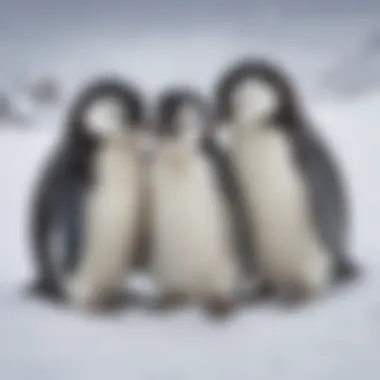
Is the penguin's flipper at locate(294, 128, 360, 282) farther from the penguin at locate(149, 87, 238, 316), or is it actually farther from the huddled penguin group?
the penguin at locate(149, 87, 238, 316)

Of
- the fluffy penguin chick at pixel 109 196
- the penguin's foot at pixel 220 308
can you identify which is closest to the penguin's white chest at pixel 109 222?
the fluffy penguin chick at pixel 109 196

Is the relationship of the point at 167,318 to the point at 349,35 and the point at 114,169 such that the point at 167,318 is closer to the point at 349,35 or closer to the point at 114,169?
the point at 114,169

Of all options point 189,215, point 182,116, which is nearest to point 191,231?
point 189,215

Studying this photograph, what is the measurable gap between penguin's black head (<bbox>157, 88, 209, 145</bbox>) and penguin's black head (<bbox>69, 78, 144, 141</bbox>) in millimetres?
27

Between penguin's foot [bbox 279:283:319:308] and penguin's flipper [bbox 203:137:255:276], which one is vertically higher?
penguin's flipper [bbox 203:137:255:276]

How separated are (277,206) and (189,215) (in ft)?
0.33

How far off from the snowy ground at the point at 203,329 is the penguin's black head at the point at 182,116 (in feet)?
0.41

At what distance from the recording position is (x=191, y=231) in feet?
4.29

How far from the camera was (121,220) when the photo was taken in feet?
4.32

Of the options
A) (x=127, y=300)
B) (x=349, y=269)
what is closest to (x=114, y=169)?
(x=127, y=300)

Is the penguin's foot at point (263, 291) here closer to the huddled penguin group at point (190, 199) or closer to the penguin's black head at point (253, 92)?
the huddled penguin group at point (190, 199)

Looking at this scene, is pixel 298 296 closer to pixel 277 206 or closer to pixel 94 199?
pixel 277 206

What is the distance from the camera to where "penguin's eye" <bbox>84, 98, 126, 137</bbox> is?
4.31 ft

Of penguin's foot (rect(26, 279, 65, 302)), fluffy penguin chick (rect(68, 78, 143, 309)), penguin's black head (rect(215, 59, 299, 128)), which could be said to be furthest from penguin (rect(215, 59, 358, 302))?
penguin's foot (rect(26, 279, 65, 302))
